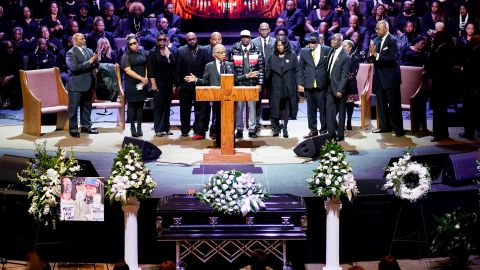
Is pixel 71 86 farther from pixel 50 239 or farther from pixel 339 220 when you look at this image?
pixel 339 220

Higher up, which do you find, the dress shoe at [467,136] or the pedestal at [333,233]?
the dress shoe at [467,136]

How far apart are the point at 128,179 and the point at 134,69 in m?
5.25

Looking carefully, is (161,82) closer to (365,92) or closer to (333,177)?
(365,92)

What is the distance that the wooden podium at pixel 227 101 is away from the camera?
1199 cm

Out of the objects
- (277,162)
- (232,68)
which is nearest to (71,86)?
(232,68)

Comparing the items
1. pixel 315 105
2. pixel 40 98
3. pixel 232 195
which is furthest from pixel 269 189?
pixel 40 98

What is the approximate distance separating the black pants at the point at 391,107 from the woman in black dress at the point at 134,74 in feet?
11.8

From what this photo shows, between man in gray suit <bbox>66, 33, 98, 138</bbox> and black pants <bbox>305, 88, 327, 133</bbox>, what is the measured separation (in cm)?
329

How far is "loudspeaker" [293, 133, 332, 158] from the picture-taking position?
40.0 ft

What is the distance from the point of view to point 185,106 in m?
13.9

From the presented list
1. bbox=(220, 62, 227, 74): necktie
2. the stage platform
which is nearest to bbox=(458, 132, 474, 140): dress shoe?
the stage platform

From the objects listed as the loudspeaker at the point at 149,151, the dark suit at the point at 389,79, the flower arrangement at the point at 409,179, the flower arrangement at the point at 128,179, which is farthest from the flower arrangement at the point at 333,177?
the dark suit at the point at 389,79

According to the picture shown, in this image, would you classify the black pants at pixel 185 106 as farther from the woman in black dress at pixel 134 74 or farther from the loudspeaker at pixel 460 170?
the loudspeaker at pixel 460 170

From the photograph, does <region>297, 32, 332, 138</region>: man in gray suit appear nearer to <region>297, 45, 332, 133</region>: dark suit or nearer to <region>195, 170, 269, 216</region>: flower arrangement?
<region>297, 45, 332, 133</region>: dark suit
